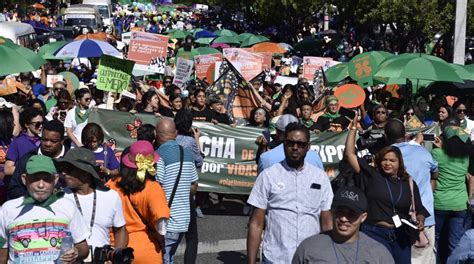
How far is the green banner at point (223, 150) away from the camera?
12.8m

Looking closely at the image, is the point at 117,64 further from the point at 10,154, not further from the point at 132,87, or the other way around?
the point at 10,154

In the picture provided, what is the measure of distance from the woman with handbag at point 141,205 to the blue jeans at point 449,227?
132 inches

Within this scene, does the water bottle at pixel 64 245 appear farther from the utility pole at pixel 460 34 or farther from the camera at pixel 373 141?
the utility pole at pixel 460 34

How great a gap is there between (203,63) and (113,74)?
518 centimetres

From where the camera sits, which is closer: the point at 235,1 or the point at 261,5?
the point at 261,5

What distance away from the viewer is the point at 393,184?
7.11 meters

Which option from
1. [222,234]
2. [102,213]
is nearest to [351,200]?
[102,213]

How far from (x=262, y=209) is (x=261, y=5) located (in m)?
45.1

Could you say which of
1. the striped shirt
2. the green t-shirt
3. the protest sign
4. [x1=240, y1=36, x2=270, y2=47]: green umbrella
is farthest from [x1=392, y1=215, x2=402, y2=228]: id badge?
[x1=240, y1=36, x2=270, y2=47]: green umbrella

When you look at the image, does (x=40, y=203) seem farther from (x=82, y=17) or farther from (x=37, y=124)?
(x=82, y=17)

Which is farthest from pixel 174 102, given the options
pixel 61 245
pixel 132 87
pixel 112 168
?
pixel 61 245

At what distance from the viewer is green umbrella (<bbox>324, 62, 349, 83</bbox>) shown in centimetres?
1833

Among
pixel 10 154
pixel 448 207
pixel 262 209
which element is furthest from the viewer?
pixel 448 207

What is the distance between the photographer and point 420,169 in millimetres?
7789
